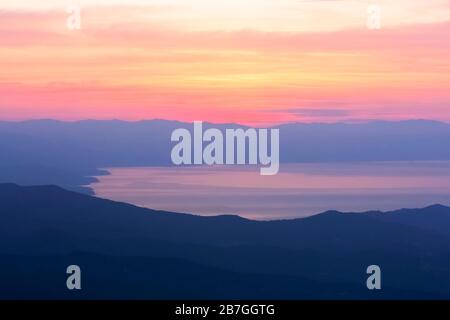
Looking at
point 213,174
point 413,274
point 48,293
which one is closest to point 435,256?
point 413,274

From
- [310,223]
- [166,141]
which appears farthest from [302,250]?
[166,141]

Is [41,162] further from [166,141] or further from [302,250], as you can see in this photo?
[302,250]

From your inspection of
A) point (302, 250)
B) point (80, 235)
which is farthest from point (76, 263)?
point (302, 250)
